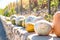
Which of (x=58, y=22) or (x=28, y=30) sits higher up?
(x=58, y=22)

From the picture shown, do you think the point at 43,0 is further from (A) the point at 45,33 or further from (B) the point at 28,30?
(A) the point at 45,33

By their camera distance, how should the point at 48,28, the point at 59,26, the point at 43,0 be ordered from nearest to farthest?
the point at 59,26
the point at 48,28
the point at 43,0

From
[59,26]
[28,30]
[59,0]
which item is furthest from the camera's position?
[59,0]

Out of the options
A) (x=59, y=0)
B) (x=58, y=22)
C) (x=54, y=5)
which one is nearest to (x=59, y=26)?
(x=58, y=22)

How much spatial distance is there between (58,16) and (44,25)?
306 mm

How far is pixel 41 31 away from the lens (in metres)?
3.12

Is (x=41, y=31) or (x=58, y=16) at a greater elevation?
(x=58, y=16)

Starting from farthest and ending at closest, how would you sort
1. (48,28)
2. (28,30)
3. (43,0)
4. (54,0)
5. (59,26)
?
(43,0), (54,0), (28,30), (48,28), (59,26)

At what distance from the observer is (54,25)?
2.95 meters

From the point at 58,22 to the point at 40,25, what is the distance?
1.10 ft

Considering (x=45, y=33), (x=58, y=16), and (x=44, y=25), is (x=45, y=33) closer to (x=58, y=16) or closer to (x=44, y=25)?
(x=44, y=25)

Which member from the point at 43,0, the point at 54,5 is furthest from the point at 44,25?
the point at 43,0

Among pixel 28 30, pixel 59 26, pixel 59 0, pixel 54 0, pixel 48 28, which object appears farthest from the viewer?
pixel 54 0

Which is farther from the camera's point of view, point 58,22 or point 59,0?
point 59,0
